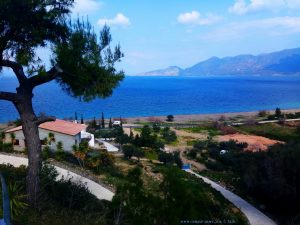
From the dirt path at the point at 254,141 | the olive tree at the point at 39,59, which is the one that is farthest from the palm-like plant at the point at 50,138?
the dirt path at the point at 254,141

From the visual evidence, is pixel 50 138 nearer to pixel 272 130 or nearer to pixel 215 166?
pixel 215 166

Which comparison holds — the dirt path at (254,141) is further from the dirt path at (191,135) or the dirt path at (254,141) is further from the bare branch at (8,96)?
the bare branch at (8,96)

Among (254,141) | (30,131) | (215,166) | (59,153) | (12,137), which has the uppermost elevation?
(30,131)

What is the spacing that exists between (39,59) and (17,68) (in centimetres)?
60

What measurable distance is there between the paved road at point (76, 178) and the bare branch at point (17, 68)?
5916 mm

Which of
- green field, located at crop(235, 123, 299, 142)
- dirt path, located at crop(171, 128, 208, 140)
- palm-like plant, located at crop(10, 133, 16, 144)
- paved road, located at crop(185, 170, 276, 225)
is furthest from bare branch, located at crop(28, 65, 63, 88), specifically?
green field, located at crop(235, 123, 299, 142)

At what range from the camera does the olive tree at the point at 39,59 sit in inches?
352

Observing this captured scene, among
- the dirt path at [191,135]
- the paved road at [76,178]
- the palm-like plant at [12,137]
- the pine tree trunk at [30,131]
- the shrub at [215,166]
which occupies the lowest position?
the dirt path at [191,135]

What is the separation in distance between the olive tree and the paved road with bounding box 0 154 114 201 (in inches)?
217

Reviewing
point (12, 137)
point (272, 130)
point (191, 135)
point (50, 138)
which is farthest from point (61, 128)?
point (272, 130)

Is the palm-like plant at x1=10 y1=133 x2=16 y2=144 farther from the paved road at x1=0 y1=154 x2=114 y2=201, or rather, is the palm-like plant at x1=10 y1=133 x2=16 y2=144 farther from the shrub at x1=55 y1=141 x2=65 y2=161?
the paved road at x1=0 y1=154 x2=114 y2=201

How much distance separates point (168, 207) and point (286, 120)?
60.8 meters

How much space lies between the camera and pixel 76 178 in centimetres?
1683

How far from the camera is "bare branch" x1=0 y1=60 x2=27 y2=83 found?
9172 mm
